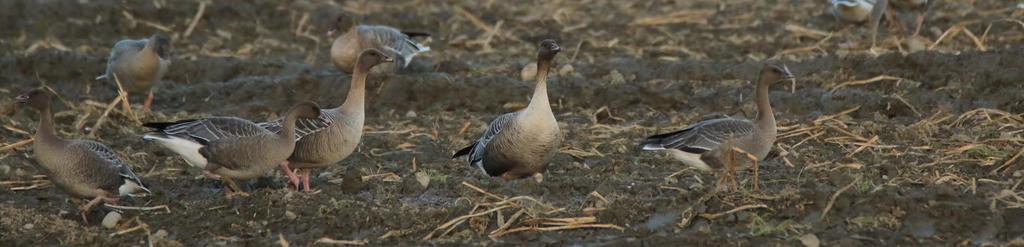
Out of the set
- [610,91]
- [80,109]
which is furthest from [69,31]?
[610,91]

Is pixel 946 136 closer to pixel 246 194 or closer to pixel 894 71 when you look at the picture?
pixel 894 71

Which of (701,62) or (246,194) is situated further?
(701,62)

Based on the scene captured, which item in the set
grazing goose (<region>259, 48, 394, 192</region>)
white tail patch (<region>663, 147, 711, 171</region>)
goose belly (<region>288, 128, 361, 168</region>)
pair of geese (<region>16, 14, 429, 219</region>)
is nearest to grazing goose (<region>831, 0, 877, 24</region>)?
white tail patch (<region>663, 147, 711, 171</region>)

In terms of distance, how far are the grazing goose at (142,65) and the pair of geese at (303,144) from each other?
3843 mm

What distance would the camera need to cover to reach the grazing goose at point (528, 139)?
10.6m

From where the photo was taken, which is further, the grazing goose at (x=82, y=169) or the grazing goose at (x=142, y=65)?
the grazing goose at (x=142, y=65)

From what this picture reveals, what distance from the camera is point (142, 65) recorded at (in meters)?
14.5

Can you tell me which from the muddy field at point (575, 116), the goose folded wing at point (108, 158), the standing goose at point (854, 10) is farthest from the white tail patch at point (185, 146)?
the standing goose at point (854, 10)

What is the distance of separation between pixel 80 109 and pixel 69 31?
200 inches

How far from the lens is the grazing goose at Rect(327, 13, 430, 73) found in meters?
15.7

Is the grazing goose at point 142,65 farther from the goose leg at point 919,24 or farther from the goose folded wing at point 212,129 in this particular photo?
the goose leg at point 919,24

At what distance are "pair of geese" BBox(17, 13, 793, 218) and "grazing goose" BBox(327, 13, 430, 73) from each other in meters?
4.29

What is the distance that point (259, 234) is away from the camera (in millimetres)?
9453

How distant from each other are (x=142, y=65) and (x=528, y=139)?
5.30m
